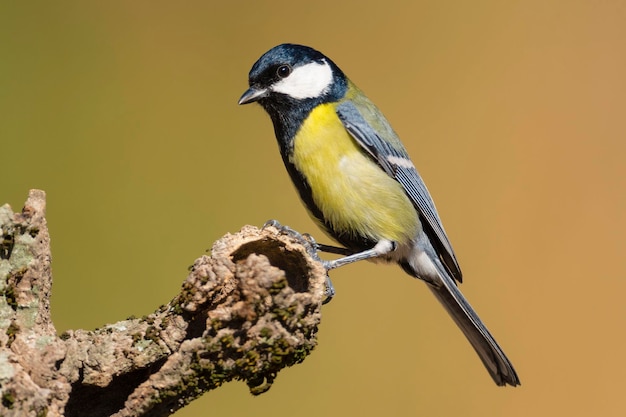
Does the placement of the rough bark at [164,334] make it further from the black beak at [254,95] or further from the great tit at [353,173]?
the black beak at [254,95]

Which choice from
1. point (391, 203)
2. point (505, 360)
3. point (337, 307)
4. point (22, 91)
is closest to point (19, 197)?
point (22, 91)

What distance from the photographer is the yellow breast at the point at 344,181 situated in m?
1.41

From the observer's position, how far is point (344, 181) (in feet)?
4.63

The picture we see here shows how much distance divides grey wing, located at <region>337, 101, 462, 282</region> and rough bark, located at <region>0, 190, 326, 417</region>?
603mm

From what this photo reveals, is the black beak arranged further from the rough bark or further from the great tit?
the rough bark

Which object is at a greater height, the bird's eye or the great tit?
the bird's eye

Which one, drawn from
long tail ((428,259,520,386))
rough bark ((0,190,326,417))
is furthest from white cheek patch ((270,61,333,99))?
rough bark ((0,190,326,417))

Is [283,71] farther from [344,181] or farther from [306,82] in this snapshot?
[344,181]

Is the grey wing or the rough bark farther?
the grey wing

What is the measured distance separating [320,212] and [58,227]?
88 centimetres

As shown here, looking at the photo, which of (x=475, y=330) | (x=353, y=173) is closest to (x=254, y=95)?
(x=353, y=173)

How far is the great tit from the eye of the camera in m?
1.42

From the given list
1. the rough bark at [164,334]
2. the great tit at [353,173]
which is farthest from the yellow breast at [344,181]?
the rough bark at [164,334]

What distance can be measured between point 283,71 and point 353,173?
0.27 m
